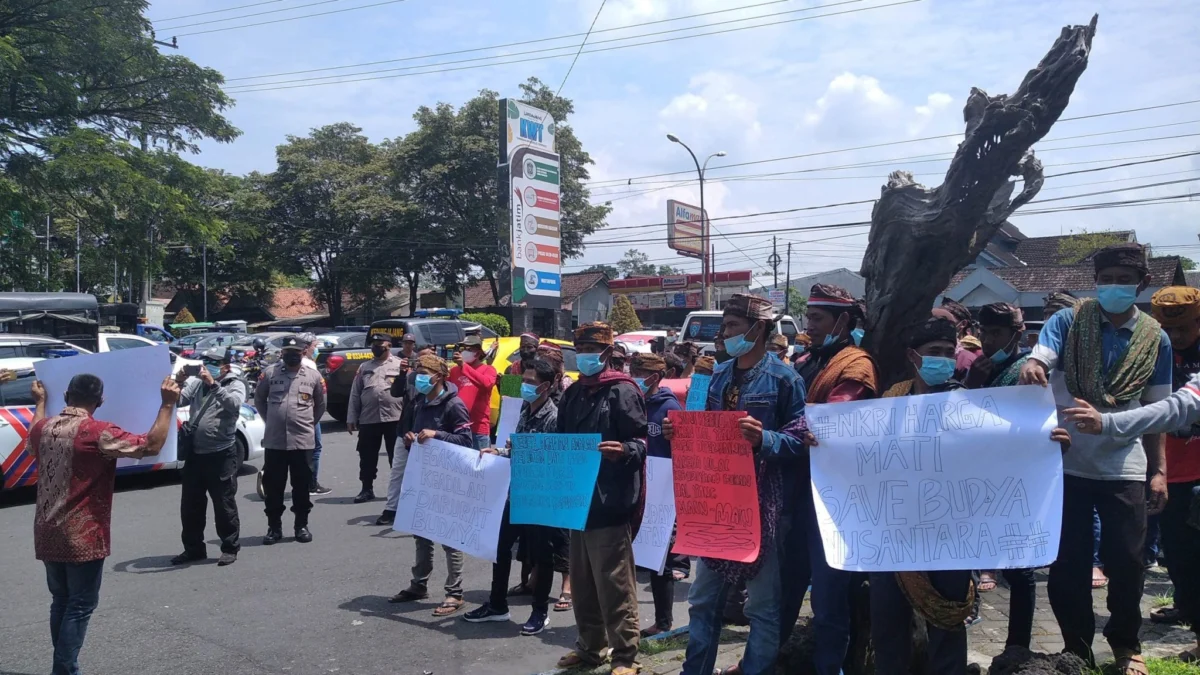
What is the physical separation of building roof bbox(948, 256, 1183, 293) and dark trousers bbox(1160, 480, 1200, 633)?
2915 cm

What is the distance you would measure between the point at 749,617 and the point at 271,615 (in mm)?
3684

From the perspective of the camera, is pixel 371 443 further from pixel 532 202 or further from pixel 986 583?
pixel 532 202

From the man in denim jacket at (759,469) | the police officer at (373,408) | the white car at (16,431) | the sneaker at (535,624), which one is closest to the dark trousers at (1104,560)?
the man in denim jacket at (759,469)

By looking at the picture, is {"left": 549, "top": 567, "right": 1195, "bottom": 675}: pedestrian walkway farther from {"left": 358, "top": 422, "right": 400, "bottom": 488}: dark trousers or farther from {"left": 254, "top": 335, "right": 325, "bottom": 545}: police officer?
{"left": 358, "top": 422, "right": 400, "bottom": 488}: dark trousers

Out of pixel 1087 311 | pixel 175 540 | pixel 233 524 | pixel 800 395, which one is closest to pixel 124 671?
pixel 233 524

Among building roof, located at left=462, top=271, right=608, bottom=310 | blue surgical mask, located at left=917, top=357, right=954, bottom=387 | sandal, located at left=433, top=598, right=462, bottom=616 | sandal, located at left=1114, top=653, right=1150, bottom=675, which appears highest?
building roof, located at left=462, top=271, right=608, bottom=310

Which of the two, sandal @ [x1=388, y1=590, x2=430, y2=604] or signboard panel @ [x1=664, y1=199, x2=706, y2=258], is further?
signboard panel @ [x1=664, y1=199, x2=706, y2=258]

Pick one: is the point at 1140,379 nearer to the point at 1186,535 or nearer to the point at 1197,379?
the point at 1197,379

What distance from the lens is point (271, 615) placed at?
6.21 metres

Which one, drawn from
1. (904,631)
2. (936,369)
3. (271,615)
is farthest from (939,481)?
(271,615)

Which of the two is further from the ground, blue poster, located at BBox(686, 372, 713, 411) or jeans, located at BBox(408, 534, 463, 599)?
blue poster, located at BBox(686, 372, 713, 411)

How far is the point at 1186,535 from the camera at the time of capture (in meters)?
4.83

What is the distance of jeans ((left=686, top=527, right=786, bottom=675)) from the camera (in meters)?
4.04

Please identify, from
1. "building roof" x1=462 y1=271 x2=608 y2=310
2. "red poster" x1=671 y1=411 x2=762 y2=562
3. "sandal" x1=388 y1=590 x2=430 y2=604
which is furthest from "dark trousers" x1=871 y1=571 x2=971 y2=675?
"building roof" x1=462 y1=271 x2=608 y2=310
